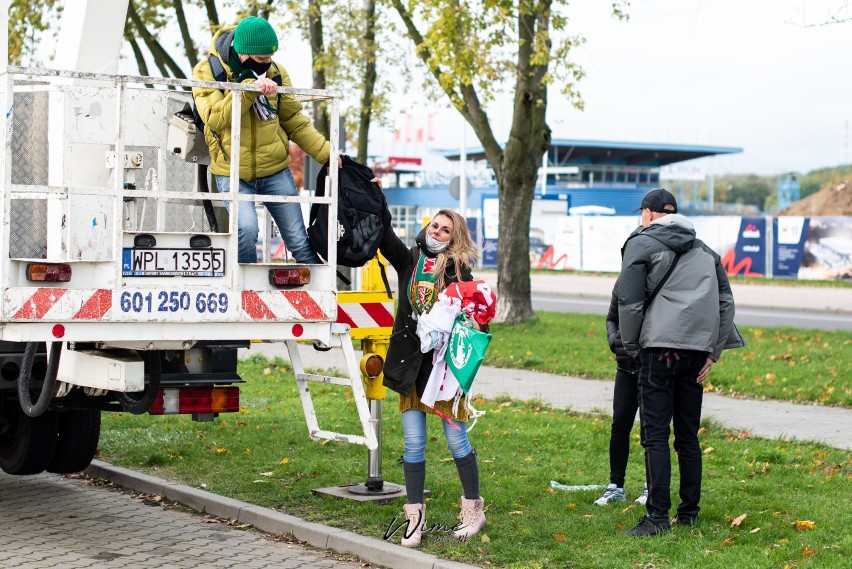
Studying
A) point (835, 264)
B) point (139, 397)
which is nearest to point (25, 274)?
point (139, 397)

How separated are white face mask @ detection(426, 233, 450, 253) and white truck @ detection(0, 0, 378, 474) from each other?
599mm

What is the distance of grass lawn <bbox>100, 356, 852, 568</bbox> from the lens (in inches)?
258

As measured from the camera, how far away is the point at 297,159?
6788 cm

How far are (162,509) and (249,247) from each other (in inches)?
86.3

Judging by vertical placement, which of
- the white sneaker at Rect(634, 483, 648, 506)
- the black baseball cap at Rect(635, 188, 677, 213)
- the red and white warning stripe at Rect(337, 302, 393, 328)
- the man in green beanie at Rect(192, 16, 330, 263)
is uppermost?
the man in green beanie at Rect(192, 16, 330, 263)

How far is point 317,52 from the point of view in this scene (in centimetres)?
2088

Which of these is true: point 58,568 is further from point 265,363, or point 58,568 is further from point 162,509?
point 265,363

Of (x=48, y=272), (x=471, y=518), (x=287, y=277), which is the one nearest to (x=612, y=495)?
(x=471, y=518)

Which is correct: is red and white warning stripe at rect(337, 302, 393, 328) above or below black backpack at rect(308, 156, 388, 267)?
below

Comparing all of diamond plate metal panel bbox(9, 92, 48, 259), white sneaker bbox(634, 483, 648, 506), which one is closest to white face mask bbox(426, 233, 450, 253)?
white sneaker bbox(634, 483, 648, 506)

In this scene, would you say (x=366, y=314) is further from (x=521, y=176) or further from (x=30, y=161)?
(x=521, y=176)

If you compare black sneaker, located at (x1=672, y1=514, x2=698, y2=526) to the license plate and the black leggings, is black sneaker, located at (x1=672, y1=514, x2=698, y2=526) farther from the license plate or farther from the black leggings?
the license plate

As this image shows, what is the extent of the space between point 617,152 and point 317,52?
243ft

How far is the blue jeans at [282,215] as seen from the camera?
7.23 meters
